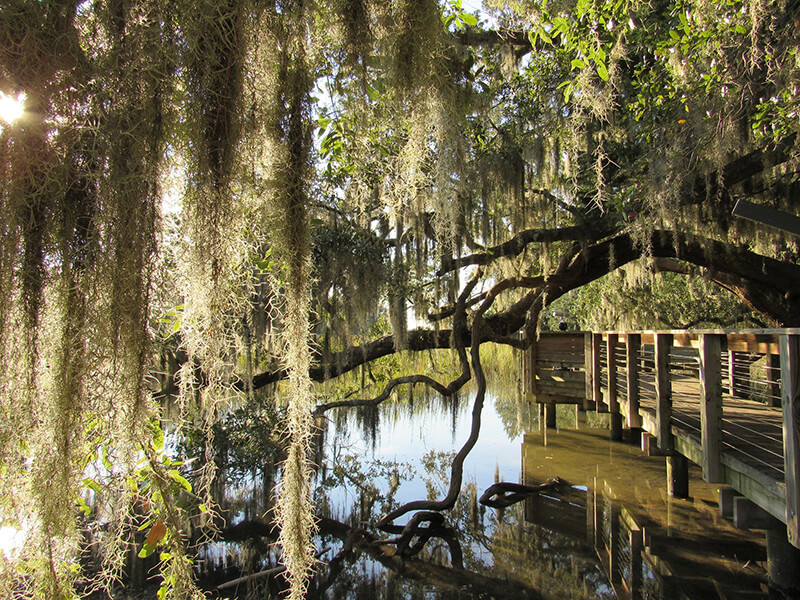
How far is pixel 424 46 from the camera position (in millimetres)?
1456

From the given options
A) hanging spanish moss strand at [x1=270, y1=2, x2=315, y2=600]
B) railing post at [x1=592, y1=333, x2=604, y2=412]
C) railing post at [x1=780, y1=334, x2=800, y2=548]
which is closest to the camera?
hanging spanish moss strand at [x1=270, y1=2, x2=315, y2=600]

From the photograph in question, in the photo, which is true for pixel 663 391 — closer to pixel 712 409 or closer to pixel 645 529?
pixel 712 409

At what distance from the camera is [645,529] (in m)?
5.34

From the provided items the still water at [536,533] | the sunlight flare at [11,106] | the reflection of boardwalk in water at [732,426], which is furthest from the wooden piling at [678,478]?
the sunlight flare at [11,106]

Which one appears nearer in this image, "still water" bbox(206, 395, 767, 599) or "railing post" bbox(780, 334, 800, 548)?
"railing post" bbox(780, 334, 800, 548)

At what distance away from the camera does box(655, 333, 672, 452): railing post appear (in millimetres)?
4273

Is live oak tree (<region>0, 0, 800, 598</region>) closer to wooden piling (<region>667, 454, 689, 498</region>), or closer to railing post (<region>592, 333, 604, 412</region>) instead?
wooden piling (<region>667, 454, 689, 498</region>)

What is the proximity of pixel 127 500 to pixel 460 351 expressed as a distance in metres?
4.57

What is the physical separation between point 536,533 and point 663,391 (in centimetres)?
232

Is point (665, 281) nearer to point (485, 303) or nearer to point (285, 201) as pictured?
point (485, 303)

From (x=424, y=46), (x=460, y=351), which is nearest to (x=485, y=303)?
(x=460, y=351)

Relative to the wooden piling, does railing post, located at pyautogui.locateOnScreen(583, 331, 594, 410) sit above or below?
above

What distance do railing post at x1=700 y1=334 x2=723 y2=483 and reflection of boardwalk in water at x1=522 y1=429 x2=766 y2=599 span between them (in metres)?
1.51

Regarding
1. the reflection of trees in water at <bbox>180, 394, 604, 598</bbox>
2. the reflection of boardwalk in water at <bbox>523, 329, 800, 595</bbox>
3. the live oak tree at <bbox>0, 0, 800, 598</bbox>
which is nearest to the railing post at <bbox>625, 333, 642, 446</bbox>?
the reflection of boardwalk in water at <bbox>523, 329, 800, 595</bbox>
